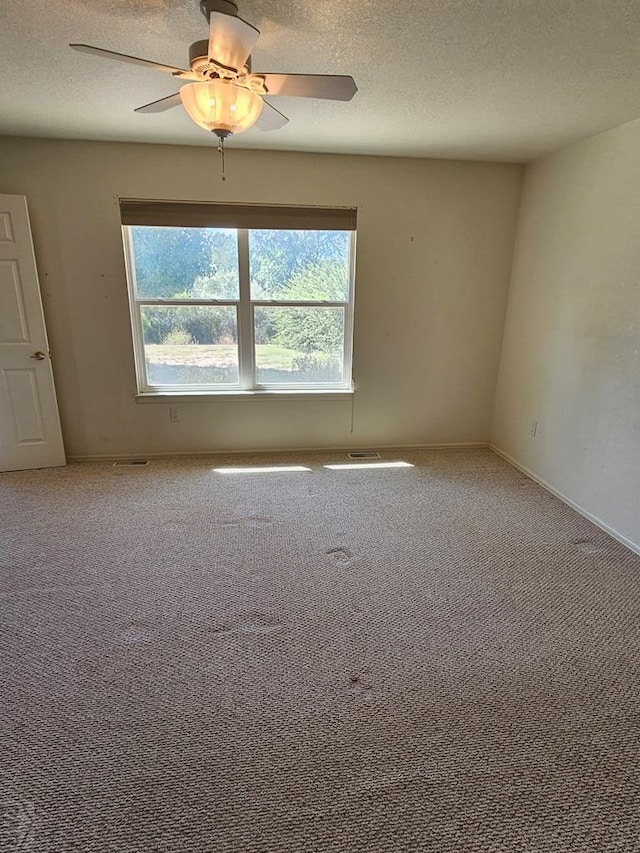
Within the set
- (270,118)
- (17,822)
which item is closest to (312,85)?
(270,118)

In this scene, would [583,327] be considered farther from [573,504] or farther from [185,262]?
[185,262]

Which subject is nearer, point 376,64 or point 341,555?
point 376,64

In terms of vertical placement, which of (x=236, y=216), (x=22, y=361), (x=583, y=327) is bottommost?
(x=22, y=361)

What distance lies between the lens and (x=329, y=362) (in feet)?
13.2

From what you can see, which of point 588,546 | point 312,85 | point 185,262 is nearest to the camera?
point 312,85

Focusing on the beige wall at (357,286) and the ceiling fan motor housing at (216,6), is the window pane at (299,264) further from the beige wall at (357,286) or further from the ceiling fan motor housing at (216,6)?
the ceiling fan motor housing at (216,6)

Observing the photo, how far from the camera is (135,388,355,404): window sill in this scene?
151 inches

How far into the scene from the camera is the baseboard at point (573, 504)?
8.92 feet

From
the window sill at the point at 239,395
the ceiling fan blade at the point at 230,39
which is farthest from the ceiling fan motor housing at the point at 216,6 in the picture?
the window sill at the point at 239,395

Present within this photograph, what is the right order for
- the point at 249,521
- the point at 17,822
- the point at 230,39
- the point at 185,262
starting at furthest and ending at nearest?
the point at 185,262, the point at 249,521, the point at 230,39, the point at 17,822

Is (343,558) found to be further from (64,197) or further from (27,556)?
(64,197)

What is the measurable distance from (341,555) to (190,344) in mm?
2222

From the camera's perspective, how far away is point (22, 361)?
3.46 metres

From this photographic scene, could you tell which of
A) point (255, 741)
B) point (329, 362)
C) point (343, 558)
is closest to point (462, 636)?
point (343, 558)
